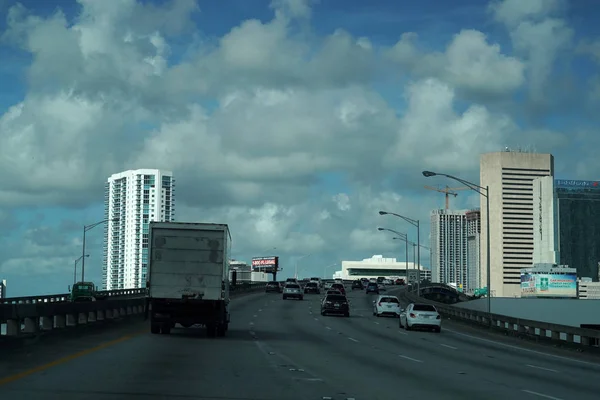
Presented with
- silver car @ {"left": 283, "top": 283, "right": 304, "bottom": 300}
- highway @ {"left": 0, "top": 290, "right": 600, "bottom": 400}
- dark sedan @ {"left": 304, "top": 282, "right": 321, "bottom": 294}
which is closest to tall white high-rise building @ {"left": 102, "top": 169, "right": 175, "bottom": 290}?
dark sedan @ {"left": 304, "top": 282, "right": 321, "bottom": 294}

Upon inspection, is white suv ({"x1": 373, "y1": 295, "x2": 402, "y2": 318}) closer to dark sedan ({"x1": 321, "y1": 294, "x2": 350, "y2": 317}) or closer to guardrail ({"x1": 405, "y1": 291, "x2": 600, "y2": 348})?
dark sedan ({"x1": 321, "y1": 294, "x2": 350, "y2": 317})

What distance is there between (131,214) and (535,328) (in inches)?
5146

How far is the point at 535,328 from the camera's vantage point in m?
42.8

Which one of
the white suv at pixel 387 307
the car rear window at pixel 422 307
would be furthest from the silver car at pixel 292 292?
the car rear window at pixel 422 307

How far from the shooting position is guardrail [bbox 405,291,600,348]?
35.6 m

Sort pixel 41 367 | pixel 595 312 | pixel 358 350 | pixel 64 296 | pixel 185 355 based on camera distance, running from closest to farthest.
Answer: pixel 41 367 < pixel 185 355 < pixel 358 350 < pixel 64 296 < pixel 595 312

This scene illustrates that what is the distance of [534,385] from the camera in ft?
64.9

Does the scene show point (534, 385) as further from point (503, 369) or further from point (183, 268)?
point (183, 268)

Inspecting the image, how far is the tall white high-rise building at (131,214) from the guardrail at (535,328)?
11023cm

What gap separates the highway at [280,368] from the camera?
52.9 ft

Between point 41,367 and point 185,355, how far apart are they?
5471 millimetres

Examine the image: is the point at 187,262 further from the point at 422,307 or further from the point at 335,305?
the point at 335,305

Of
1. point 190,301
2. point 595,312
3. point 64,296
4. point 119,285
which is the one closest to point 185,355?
point 190,301

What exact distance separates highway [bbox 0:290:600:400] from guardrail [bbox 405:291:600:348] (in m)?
1.37
